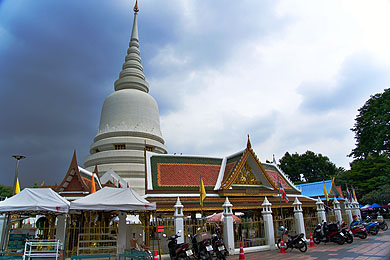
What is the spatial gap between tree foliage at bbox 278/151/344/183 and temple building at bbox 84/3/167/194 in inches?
1234

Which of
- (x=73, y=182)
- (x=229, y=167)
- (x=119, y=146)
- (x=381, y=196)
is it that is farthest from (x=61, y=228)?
(x=381, y=196)

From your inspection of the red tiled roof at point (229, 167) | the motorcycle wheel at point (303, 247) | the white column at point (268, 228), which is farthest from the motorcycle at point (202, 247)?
the red tiled roof at point (229, 167)

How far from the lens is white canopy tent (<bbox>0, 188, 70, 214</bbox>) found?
7887 millimetres

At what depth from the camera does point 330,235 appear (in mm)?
11445

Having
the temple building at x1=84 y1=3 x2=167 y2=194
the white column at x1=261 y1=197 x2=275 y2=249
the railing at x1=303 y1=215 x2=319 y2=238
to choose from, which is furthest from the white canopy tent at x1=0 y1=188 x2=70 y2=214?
the temple building at x1=84 y1=3 x2=167 y2=194

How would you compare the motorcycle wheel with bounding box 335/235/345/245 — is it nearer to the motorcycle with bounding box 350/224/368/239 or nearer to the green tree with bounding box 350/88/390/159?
the motorcycle with bounding box 350/224/368/239

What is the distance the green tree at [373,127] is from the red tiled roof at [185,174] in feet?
83.5

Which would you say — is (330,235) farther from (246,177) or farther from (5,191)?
(5,191)

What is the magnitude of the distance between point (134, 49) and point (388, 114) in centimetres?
3117

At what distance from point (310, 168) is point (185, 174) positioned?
3888cm

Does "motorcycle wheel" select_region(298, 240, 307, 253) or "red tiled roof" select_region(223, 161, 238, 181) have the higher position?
"red tiled roof" select_region(223, 161, 238, 181)

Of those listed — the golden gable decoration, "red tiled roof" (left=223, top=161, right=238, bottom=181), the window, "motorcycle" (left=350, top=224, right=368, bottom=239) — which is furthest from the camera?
the window

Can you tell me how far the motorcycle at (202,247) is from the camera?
8.51 metres

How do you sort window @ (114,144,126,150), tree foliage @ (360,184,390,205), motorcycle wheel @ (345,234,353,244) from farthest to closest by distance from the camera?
tree foliage @ (360,184,390,205) < window @ (114,144,126,150) < motorcycle wheel @ (345,234,353,244)
